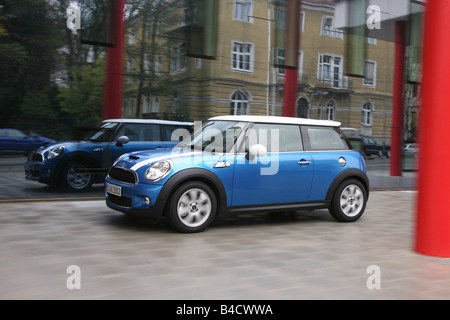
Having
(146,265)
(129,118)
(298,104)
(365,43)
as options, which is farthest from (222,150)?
(365,43)

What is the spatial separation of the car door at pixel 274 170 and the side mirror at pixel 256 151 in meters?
0.04

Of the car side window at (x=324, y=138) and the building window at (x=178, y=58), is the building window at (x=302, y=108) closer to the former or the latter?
the building window at (x=178, y=58)

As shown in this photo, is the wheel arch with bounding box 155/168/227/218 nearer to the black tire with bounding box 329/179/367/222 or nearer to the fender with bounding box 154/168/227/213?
the fender with bounding box 154/168/227/213

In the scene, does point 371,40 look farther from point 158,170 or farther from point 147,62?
point 158,170

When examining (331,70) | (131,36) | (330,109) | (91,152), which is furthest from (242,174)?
(331,70)

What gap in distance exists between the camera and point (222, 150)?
674 cm

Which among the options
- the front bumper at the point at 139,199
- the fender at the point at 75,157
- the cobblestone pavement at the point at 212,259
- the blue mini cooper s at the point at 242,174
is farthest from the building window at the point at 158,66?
the front bumper at the point at 139,199

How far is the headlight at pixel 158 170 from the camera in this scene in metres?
6.22

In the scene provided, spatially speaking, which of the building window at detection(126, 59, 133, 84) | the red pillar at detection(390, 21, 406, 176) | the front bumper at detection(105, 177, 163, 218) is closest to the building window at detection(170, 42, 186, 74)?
the building window at detection(126, 59, 133, 84)

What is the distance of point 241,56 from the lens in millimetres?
10906

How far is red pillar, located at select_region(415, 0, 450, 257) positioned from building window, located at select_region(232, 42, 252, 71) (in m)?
5.63

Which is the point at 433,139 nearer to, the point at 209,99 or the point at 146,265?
the point at 146,265

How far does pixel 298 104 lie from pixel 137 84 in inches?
162

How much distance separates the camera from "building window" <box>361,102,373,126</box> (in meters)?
13.0
